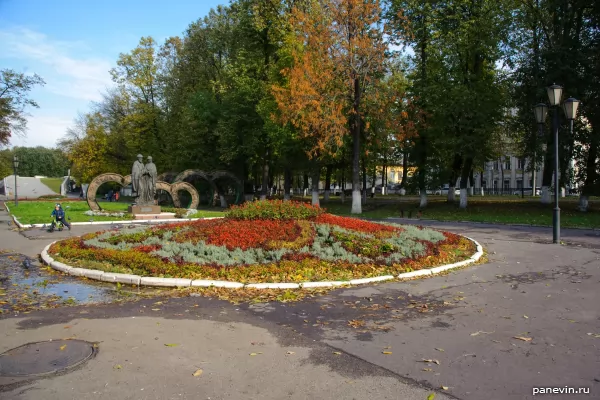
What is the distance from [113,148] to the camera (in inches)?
2082

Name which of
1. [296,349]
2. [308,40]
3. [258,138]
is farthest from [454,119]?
[296,349]

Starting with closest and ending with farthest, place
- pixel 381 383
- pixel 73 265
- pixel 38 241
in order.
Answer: pixel 381 383 → pixel 73 265 → pixel 38 241

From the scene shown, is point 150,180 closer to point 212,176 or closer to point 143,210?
point 143,210

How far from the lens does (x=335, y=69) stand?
97.7 ft

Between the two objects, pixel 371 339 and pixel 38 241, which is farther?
→ pixel 38 241

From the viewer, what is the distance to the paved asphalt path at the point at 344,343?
4.29 meters

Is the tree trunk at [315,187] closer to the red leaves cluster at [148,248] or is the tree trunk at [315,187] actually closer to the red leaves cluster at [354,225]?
the red leaves cluster at [354,225]

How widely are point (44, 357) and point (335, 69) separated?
90.4 ft

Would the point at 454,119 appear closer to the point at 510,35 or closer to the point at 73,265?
the point at 510,35

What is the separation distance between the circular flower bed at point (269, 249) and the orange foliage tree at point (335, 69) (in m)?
15.8

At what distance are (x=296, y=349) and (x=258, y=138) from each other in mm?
34588

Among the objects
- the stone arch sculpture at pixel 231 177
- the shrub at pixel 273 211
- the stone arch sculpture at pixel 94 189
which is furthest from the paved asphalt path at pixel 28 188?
the shrub at pixel 273 211

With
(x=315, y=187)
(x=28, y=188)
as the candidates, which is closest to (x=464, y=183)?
(x=315, y=187)

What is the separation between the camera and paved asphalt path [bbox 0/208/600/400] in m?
4.29
